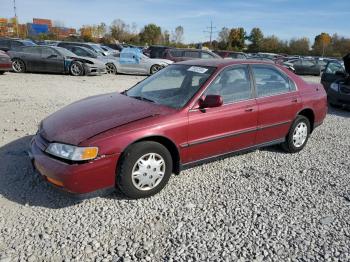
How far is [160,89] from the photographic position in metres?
Answer: 4.39

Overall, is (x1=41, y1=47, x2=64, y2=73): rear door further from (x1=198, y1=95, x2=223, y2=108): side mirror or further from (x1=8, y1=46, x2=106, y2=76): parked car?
(x1=198, y1=95, x2=223, y2=108): side mirror

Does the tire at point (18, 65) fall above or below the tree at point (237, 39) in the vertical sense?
below

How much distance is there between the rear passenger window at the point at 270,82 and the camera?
14.6 ft

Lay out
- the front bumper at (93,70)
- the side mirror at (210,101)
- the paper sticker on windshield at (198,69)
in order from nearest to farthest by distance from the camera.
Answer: the side mirror at (210,101), the paper sticker on windshield at (198,69), the front bumper at (93,70)

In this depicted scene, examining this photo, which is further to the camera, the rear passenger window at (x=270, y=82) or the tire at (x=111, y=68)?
the tire at (x=111, y=68)

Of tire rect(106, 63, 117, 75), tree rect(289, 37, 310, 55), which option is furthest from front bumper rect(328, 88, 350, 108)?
tree rect(289, 37, 310, 55)

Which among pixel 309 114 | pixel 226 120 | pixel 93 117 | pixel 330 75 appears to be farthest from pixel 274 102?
pixel 330 75

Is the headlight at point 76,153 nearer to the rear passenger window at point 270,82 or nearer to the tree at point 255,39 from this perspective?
the rear passenger window at point 270,82

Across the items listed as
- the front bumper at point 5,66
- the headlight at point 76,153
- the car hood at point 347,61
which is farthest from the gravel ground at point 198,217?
the front bumper at point 5,66

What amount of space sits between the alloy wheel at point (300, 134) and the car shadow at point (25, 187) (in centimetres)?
308

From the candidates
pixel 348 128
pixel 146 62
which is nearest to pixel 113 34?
pixel 146 62

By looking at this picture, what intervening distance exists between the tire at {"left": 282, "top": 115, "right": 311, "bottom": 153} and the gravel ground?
0.29 metres

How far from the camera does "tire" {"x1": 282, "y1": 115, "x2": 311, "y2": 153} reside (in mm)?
4977

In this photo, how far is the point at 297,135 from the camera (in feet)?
16.7
